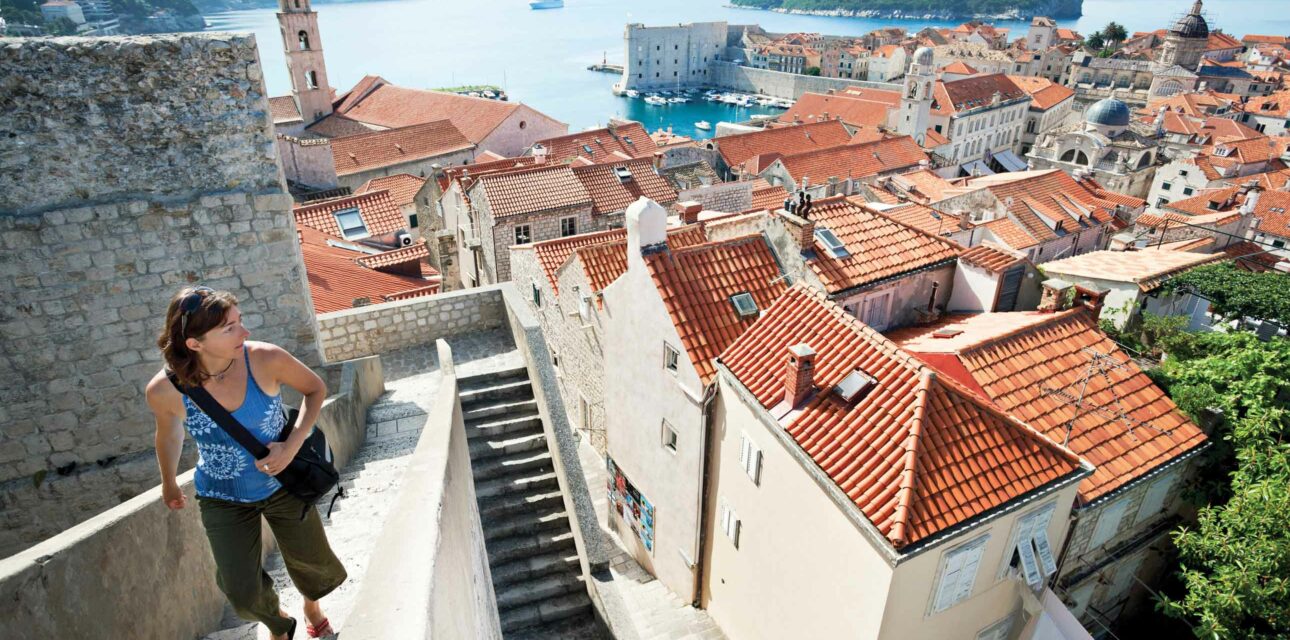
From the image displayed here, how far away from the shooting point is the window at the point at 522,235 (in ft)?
72.4

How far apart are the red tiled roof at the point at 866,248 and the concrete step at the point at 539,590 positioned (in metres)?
6.56

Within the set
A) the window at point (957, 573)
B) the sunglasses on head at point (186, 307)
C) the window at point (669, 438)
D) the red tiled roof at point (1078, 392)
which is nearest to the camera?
the sunglasses on head at point (186, 307)

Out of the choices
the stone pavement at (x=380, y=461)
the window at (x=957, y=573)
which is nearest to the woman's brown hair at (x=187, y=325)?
the stone pavement at (x=380, y=461)

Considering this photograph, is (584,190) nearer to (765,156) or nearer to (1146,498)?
(1146,498)

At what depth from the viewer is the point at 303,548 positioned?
4.50 meters

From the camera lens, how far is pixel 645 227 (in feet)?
39.9

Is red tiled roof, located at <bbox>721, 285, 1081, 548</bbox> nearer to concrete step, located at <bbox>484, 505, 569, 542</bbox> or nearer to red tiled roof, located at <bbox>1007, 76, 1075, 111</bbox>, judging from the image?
concrete step, located at <bbox>484, 505, 569, 542</bbox>

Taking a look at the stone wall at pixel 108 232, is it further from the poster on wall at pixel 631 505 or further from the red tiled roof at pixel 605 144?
the red tiled roof at pixel 605 144

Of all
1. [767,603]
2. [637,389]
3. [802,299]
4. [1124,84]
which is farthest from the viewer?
[1124,84]

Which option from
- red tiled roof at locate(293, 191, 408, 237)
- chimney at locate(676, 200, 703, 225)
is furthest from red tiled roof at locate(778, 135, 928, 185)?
chimney at locate(676, 200, 703, 225)

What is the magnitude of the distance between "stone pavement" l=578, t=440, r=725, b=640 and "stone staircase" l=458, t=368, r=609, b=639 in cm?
172

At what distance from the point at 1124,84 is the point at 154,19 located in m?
137

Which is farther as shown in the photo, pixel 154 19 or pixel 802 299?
pixel 154 19

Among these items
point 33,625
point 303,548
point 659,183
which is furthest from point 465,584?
point 659,183
